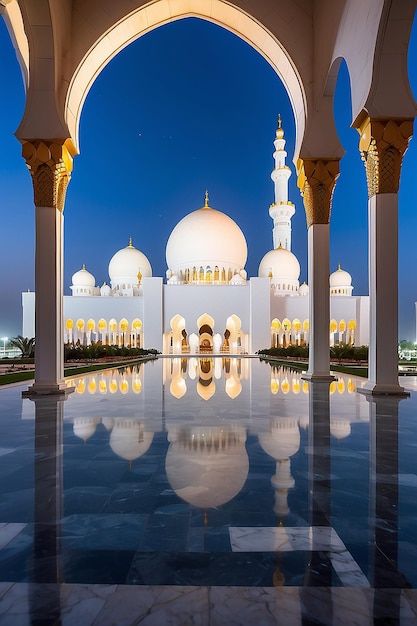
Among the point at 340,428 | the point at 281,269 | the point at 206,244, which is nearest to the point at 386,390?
the point at 340,428

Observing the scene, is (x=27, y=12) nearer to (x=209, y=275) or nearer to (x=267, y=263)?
(x=209, y=275)

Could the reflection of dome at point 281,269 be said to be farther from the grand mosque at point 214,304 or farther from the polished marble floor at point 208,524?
the polished marble floor at point 208,524

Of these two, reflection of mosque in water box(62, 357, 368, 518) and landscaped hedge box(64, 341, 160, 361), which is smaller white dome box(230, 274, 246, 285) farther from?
reflection of mosque in water box(62, 357, 368, 518)

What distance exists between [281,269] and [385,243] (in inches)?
871

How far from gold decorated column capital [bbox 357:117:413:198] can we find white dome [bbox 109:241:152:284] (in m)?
24.7

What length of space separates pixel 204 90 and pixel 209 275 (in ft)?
44.7

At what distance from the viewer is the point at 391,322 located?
17.2ft

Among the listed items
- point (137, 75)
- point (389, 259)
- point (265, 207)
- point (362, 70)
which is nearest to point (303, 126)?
point (362, 70)

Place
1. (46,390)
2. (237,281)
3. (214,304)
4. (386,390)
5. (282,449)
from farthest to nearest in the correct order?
(237,281)
(214,304)
(46,390)
(386,390)
(282,449)

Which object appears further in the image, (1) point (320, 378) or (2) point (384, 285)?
(1) point (320, 378)

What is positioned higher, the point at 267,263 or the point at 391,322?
the point at 267,263

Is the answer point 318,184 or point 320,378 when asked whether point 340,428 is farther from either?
point 318,184

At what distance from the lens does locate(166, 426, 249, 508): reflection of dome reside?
179 centimetres

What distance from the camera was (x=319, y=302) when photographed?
693 centimetres
